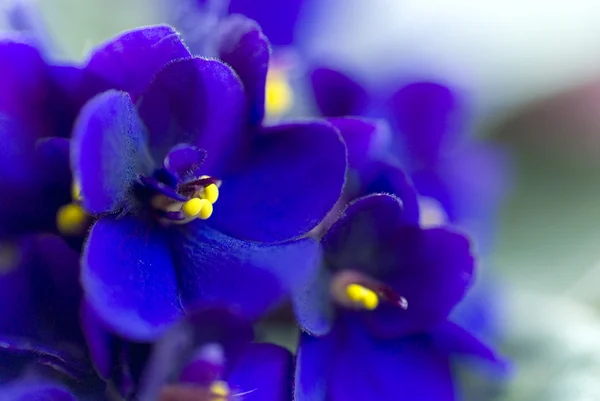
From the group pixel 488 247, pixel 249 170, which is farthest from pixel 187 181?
pixel 488 247

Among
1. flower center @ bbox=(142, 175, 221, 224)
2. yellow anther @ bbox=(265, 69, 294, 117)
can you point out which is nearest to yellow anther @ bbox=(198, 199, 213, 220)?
flower center @ bbox=(142, 175, 221, 224)

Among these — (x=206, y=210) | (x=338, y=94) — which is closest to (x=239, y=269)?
(x=206, y=210)

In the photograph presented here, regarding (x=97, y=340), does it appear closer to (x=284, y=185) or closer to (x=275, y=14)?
(x=284, y=185)

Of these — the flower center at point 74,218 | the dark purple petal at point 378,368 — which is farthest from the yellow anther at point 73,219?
the dark purple petal at point 378,368

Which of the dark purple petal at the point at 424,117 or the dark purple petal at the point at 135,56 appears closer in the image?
the dark purple petal at the point at 135,56

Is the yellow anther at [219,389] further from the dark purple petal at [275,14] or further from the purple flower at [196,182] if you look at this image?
the dark purple petal at [275,14]

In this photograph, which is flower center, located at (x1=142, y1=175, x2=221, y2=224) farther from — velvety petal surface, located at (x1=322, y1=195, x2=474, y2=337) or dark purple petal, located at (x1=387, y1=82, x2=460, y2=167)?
dark purple petal, located at (x1=387, y1=82, x2=460, y2=167)

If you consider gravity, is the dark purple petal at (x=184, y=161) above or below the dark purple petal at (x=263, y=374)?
above
